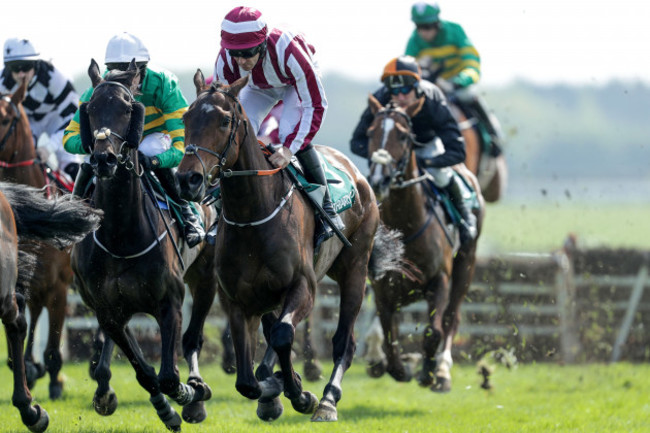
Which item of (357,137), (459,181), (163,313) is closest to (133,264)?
(163,313)

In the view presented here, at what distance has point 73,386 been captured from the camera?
9992mm

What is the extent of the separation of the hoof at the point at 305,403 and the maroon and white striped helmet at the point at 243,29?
6.51ft

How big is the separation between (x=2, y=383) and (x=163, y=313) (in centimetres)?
433

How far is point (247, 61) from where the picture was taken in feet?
21.1

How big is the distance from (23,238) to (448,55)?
6.32m

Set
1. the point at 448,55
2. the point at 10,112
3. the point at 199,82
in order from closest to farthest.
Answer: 1. the point at 199,82
2. the point at 10,112
3. the point at 448,55

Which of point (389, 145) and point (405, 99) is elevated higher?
point (405, 99)

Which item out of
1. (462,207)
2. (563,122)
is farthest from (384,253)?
(563,122)

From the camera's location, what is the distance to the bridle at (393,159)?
28.4 ft

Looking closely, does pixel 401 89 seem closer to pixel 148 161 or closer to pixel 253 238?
pixel 148 161

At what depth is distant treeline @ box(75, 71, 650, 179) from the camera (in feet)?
334

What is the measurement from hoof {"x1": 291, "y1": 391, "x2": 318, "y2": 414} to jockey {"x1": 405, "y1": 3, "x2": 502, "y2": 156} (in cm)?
595

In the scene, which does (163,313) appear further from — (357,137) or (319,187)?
(357,137)

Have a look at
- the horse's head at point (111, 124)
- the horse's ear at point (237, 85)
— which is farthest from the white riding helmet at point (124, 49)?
the horse's ear at point (237, 85)
